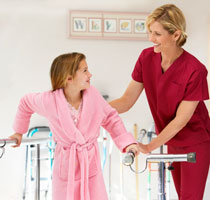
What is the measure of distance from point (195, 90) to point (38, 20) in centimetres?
225

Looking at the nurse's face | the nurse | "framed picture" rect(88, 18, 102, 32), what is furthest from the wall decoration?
the nurse's face

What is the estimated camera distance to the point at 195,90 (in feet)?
5.89

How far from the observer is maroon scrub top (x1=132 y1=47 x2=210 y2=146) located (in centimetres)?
181

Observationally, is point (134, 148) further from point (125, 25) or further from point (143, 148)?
point (125, 25)

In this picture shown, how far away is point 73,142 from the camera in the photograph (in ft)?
5.42

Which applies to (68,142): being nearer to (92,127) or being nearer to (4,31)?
(92,127)

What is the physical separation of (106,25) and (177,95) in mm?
2003

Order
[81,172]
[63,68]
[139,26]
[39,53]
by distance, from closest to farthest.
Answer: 1. [81,172]
2. [63,68]
3. [39,53]
4. [139,26]

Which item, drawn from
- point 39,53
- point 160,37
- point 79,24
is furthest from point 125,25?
point 160,37

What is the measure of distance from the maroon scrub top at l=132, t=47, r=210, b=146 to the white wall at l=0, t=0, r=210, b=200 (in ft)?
5.66

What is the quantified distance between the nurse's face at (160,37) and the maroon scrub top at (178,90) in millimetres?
106

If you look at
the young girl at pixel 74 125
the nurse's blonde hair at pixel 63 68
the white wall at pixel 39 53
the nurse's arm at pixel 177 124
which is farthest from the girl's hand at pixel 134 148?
the white wall at pixel 39 53

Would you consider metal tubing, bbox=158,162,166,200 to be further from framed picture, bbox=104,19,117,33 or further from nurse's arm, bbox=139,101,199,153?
framed picture, bbox=104,19,117,33

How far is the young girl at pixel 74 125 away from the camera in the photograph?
1637 mm
